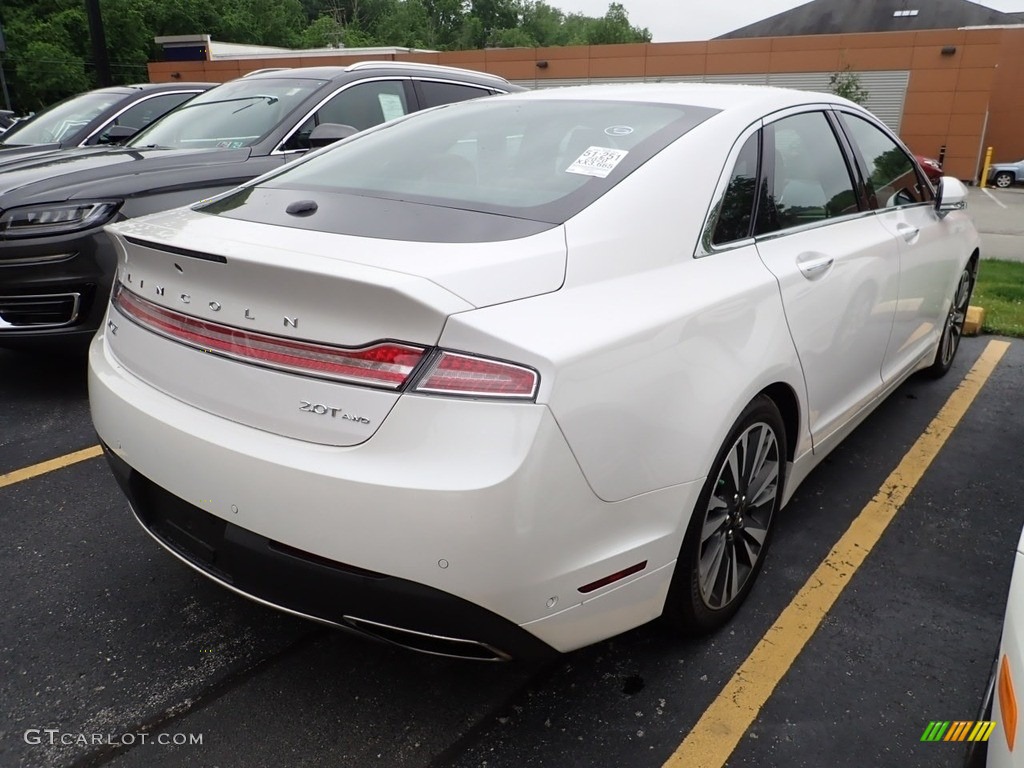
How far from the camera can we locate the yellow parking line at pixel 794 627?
6.52 feet

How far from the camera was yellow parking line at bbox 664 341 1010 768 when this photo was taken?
1.99m

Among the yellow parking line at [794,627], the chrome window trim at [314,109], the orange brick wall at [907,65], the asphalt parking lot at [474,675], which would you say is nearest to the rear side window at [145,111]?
the chrome window trim at [314,109]

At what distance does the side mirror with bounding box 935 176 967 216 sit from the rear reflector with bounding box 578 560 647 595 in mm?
2796

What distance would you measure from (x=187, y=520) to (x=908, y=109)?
27438 mm

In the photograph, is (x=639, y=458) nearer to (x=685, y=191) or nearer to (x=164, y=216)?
(x=685, y=191)

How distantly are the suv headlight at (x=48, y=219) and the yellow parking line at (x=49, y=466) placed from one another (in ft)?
3.73

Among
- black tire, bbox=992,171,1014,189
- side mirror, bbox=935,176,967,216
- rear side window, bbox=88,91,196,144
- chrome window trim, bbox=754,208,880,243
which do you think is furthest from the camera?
black tire, bbox=992,171,1014,189

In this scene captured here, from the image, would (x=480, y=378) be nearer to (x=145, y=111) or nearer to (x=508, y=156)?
(x=508, y=156)

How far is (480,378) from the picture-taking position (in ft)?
5.14

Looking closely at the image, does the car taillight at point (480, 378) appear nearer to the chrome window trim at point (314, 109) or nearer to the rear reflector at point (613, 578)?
the rear reflector at point (613, 578)

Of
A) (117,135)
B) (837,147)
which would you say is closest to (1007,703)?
(837,147)

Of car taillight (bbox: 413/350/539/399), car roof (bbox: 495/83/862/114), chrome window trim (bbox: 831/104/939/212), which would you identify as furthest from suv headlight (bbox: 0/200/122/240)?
chrome window trim (bbox: 831/104/939/212)

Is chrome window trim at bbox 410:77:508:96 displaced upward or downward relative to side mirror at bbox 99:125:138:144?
upward

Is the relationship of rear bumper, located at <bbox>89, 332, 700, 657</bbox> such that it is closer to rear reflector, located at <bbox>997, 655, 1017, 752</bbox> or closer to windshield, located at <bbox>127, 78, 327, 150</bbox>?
rear reflector, located at <bbox>997, 655, 1017, 752</bbox>
